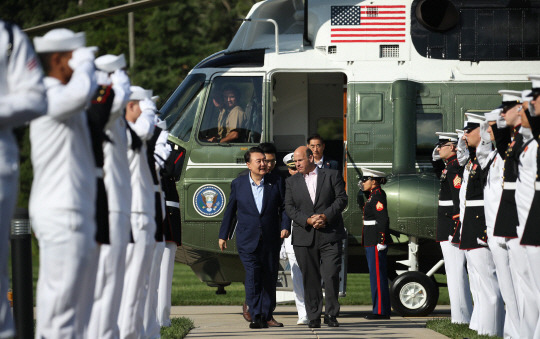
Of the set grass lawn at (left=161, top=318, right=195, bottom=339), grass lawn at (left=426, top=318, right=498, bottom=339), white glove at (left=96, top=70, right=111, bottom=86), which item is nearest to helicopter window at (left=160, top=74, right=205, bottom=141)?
grass lawn at (left=161, top=318, right=195, bottom=339)

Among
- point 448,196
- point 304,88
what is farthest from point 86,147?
point 304,88

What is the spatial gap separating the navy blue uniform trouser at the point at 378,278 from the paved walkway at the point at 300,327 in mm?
230

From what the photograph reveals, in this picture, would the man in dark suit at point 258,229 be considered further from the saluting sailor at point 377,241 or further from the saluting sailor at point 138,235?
the saluting sailor at point 138,235

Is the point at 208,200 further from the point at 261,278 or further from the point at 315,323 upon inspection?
the point at 315,323

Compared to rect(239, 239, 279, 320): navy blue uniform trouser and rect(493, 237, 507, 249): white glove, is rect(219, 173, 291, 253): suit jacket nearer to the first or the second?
rect(239, 239, 279, 320): navy blue uniform trouser

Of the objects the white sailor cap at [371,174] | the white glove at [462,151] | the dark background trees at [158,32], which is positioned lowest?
the white sailor cap at [371,174]

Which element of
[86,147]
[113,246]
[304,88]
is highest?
[304,88]

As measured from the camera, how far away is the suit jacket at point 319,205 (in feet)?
37.4

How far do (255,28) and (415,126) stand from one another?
8.54ft

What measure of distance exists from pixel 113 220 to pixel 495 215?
152 inches

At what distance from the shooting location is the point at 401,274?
12.9m

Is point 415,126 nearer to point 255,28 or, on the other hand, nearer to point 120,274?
point 255,28

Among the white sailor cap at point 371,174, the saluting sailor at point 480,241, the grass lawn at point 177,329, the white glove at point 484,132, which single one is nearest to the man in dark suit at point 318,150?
the white sailor cap at point 371,174

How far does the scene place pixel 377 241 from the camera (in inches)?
484
